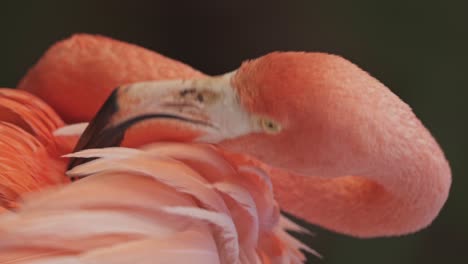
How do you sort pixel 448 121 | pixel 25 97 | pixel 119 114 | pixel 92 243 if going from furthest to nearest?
pixel 448 121 → pixel 25 97 → pixel 119 114 → pixel 92 243

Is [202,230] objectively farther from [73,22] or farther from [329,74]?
[73,22]

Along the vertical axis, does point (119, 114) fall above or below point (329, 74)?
below

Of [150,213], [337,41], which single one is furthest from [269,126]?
[337,41]

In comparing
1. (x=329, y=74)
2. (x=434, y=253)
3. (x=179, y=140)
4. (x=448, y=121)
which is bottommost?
(x=434, y=253)

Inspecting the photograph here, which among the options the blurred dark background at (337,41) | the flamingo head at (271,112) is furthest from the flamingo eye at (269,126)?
the blurred dark background at (337,41)

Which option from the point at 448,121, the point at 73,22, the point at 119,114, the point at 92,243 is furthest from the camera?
the point at 73,22

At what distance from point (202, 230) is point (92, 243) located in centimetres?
14

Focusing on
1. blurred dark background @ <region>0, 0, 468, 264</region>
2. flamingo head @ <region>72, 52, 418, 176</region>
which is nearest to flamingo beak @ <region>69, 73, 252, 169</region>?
flamingo head @ <region>72, 52, 418, 176</region>

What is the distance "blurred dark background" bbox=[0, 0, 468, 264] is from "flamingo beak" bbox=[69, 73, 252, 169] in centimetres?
57

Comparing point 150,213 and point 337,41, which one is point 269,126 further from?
point 337,41

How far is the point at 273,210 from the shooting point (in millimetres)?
935

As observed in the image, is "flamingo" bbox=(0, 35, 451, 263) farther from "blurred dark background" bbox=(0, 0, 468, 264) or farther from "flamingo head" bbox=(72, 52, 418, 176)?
"blurred dark background" bbox=(0, 0, 468, 264)

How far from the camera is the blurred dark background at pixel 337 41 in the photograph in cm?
142

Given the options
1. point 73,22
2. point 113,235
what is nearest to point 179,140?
point 113,235
